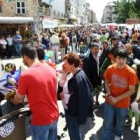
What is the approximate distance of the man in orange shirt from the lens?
13.4 ft

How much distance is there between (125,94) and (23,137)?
65.2 inches

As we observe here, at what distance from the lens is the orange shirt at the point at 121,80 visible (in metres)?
4.06

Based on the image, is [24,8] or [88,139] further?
[24,8]

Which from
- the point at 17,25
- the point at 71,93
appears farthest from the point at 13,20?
the point at 71,93

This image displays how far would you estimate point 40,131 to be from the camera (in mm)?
3281

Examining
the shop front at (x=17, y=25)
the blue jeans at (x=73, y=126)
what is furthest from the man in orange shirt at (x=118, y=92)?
the shop front at (x=17, y=25)

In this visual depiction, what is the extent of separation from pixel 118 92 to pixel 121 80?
0.22 meters

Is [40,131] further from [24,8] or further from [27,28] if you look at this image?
[24,8]

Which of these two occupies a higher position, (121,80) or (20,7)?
(20,7)

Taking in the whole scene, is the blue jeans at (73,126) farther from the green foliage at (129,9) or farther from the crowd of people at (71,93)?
the green foliage at (129,9)

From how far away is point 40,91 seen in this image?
3.11m

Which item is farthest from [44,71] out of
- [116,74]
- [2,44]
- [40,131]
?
[2,44]

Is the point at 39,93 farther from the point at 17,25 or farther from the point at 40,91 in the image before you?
the point at 17,25

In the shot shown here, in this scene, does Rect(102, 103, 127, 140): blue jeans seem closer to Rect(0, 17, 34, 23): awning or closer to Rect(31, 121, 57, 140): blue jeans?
Rect(31, 121, 57, 140): blue jeans
